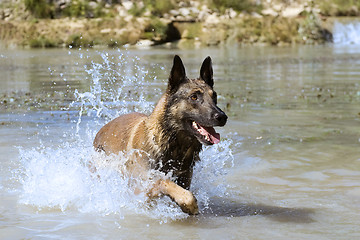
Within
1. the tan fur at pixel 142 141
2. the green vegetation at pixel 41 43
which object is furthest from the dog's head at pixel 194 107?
the green vegetation at pixel 41 43

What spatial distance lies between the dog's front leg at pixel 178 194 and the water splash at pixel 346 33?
3904 centimetres

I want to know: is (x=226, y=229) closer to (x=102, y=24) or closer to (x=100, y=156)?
(x=100, y=156)

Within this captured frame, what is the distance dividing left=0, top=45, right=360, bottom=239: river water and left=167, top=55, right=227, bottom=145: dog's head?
2.89ft

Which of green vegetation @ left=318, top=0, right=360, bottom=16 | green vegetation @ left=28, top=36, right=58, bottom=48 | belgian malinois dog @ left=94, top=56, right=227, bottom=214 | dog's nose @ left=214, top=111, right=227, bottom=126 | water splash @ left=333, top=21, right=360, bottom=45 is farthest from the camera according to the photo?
green vegetation @ left=318, top=0, right=360, bottom=16

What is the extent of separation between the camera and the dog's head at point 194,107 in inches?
228

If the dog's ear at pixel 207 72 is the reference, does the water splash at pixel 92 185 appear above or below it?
below

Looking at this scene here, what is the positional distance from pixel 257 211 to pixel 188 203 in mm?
975

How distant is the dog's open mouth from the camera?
5.77 metres

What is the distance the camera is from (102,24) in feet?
129

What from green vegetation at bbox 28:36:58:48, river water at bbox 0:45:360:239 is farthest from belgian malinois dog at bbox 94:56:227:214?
green vegetation at bbox 28:36:58:48

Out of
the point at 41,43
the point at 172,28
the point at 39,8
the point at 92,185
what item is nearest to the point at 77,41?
the point at 41,43

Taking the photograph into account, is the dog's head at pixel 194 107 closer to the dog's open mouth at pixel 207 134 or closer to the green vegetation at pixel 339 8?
the dog's open mouth at pixel 207 134

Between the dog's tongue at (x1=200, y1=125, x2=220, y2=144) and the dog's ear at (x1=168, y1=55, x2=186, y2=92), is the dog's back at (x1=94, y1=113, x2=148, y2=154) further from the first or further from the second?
the dog's tongue at (x1=200, y1=125, x2=220, y2=144)

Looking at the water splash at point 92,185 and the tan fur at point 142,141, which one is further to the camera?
the water splash at point 92,185
